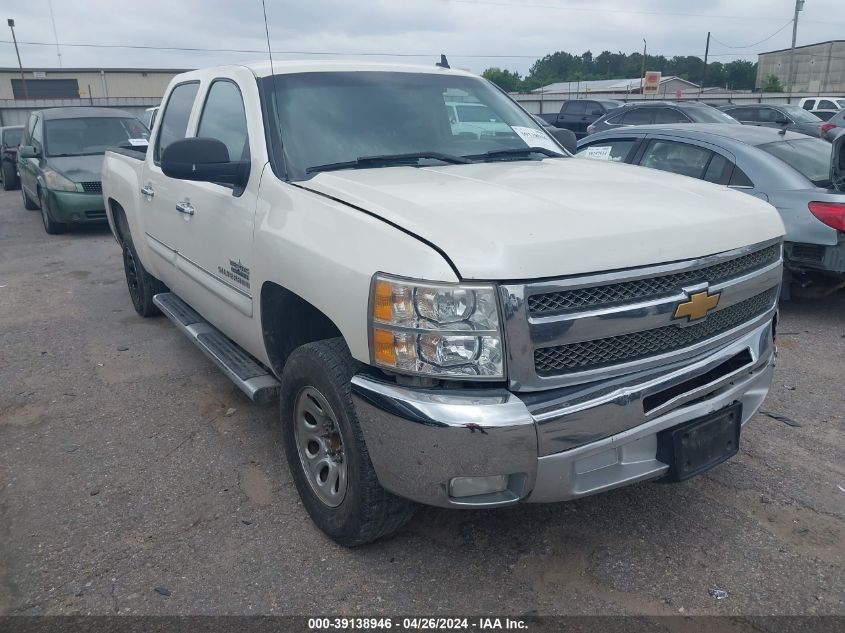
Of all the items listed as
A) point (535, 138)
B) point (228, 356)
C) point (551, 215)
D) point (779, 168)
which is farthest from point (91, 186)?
point (551, 215)

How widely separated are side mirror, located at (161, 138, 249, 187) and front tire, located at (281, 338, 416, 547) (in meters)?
1.02

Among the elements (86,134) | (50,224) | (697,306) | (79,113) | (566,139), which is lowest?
(50,224)

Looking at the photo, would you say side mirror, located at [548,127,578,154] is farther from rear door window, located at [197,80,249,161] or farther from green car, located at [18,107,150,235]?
green car, located at [18,107,150,235]

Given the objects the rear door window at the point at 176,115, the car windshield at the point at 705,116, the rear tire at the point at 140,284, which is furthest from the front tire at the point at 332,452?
the car windshield at the point at 705,116

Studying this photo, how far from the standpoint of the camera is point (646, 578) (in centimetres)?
279

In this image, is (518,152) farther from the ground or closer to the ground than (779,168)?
farther from the ground

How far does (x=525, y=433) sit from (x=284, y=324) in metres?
1.46

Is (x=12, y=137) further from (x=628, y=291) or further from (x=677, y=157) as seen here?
(x=628, y=291)

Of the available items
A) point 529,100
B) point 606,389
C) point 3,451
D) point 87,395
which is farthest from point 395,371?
point 529,100

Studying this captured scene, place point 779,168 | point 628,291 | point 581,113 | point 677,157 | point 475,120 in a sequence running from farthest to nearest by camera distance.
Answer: point 581,113 → point 677,157 → point 779,168 → point 475,120 → point 628,291

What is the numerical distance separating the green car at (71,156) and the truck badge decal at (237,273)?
283 inches

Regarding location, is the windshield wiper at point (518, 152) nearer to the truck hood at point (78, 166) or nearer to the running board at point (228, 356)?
the running board at point (228, 356)

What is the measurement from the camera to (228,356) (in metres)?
3.94

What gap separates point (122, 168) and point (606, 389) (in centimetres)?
467
